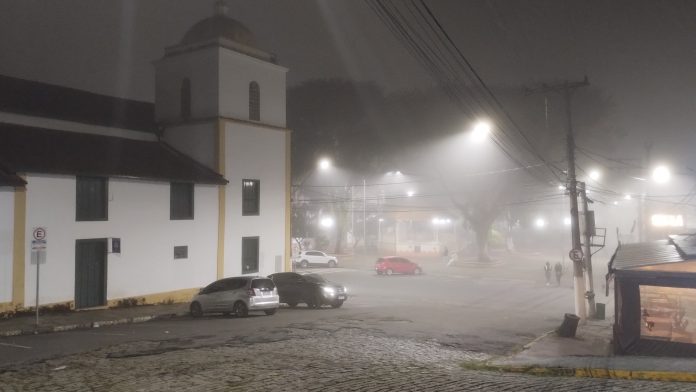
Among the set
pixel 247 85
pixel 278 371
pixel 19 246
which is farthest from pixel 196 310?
pixel 247 85

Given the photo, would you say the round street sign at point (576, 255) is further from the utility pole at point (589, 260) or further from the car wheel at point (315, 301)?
the car wheel at point (315, 301)

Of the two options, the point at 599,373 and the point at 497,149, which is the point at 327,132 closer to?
the point at 497,149

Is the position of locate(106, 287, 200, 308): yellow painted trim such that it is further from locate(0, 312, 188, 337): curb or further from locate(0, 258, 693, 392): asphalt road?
locate(0, 258, 693, 392): asphalt road

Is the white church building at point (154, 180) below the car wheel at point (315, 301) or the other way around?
the other way around

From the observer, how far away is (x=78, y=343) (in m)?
13.3

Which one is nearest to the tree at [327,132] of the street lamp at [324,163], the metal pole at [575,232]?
the street lamp at [324,163]

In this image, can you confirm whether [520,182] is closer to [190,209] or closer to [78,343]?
[190,209]

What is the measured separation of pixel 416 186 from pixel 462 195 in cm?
2592

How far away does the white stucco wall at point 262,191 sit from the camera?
25594 millimetres

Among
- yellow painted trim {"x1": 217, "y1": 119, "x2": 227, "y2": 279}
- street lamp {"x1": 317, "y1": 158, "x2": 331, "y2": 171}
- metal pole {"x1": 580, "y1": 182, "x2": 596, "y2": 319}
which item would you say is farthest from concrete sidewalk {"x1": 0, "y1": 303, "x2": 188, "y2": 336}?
street lamp {"x1": 317, "y1": 158, "x2": 331, "y2": 171}

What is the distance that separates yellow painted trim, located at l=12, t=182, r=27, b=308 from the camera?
1766cm

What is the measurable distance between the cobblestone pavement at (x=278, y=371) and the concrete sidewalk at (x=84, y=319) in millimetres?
4897

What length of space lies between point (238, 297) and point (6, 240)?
7.67 m

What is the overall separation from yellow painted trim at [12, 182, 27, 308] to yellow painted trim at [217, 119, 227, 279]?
831 centimetres
